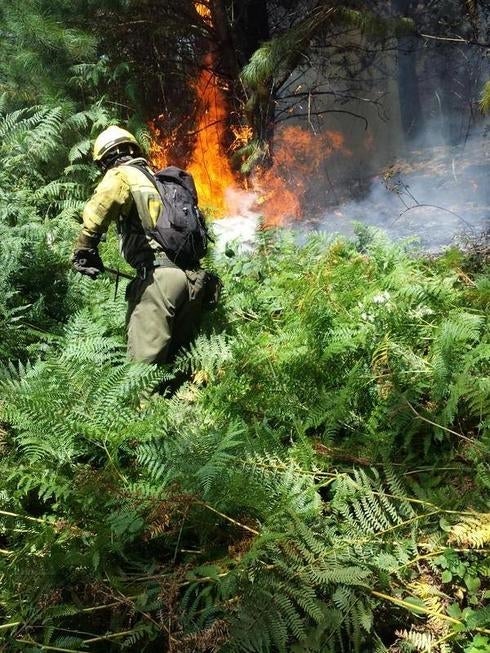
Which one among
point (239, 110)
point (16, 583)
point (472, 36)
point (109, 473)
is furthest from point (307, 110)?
point (16, 583)

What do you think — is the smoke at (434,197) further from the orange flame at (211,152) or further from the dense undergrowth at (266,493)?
the dense undergrowth at (266,493)

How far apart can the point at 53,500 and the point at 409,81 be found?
21.3 ft

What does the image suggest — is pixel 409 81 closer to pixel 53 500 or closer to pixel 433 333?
pixel 433 333

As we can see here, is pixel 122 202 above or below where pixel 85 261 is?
above

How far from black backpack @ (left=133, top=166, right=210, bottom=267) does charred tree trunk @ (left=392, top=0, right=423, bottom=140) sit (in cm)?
407

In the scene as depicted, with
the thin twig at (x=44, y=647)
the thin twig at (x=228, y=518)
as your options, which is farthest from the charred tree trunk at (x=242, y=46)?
the thin twig at (x=44, y=647)

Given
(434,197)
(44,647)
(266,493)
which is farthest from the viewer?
(434,197)

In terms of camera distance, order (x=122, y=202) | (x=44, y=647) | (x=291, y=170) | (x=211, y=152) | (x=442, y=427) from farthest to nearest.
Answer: (x=211, y=152)
(x=291, y=170)
(x=122, y=202)
(x=442, y=427)
(x=44, y=647)

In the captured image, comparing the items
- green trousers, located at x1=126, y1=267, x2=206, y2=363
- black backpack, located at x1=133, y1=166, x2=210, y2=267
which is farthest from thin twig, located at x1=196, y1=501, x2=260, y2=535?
black backpack, located at x1=133, y1=166, x2=210, y2=267

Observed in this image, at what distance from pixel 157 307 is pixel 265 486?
193cm

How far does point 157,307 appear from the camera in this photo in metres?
3.97

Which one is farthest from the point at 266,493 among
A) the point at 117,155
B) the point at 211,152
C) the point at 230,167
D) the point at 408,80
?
the point at 211,152

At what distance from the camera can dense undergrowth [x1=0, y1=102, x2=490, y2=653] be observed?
2.03 m

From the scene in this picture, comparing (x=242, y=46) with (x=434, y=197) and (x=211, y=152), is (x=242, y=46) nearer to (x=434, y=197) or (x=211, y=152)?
(x=211, y=152)
